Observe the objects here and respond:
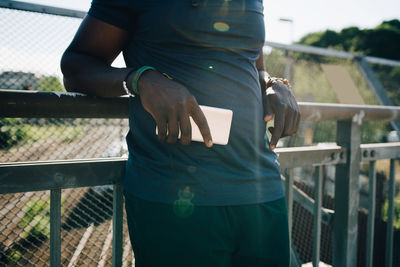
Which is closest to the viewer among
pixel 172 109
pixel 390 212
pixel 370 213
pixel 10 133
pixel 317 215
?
pixel 172 109

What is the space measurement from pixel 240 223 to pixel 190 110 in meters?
0.41

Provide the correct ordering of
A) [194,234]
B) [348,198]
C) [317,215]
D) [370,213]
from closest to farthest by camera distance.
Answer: [194,234]
[317,215]
[348,198]
[370,213]

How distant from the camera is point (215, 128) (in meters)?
0.94

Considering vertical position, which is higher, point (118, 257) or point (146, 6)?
point (146, 6)

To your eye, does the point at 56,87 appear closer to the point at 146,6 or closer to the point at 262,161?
the point at 146,6

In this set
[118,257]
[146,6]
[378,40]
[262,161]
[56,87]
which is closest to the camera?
[146,6]

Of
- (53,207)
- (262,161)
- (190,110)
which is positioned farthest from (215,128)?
(53,207)

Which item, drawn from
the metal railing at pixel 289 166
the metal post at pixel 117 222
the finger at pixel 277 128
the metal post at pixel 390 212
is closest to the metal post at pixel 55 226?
the metal railing at pixel 289 166

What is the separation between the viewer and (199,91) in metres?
1.00

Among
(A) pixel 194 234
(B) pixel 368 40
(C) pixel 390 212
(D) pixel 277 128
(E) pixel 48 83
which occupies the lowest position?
(C) pixel 390 212

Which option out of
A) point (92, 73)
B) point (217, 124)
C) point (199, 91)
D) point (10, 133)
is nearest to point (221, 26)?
point (199, 91)

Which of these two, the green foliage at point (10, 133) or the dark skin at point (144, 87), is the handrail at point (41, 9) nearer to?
the green foliage at point (10, 133)

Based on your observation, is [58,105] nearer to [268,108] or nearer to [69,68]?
[69,68]

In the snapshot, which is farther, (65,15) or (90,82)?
(65,15)
